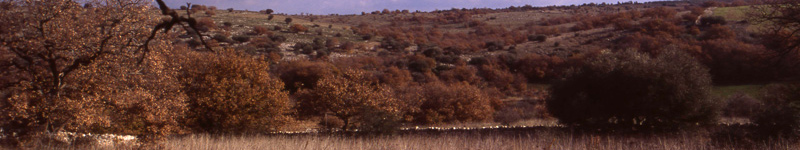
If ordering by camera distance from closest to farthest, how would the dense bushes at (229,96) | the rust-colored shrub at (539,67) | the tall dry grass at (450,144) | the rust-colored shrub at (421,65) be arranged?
the tall dry grass at (450,144) → the dense bushes at (229,96) → the rust-colored shrub at (421,65) → the rust-colored shrub at (539,67)

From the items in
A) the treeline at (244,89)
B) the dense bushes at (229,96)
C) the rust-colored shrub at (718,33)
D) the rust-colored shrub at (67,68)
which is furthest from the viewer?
the rust-colored shrub at (718,33)

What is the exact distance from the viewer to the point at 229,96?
18.8 m

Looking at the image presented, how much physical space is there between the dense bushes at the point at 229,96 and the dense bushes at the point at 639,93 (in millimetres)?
10685

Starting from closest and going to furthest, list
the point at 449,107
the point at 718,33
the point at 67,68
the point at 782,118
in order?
the point at 67,68, the point at 782,118, the point at 449,107, the point at 718,33

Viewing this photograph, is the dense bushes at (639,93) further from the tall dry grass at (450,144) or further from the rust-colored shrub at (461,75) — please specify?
the rust-colored shrub at (461,75)

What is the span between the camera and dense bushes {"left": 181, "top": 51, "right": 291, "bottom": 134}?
18.6m

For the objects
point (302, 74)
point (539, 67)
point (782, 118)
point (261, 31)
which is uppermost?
point (261, 31)

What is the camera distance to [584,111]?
58.9 feet

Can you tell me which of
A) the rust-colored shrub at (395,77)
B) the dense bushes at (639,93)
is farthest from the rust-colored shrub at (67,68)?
the rust-colored shrub at (395,77)

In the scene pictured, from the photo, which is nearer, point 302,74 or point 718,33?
point 302,74

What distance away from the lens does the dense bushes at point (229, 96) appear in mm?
18562

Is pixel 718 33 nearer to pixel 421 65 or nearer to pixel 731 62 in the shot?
pixel 731 62

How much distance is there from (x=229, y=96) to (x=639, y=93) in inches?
543

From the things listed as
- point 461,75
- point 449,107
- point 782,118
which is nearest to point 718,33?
point 461,75
